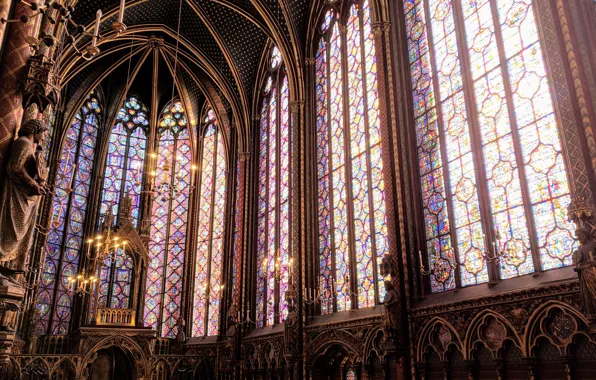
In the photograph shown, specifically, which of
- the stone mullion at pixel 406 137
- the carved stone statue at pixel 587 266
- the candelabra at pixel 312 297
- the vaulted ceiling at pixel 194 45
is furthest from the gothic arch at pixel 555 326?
the vaulted ceiling at pixel 194 45

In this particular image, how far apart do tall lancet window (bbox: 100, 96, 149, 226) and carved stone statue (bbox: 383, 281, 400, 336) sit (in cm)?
1494

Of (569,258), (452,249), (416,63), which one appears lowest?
(569,258)

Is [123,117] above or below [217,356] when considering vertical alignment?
above

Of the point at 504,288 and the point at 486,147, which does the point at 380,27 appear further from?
the point at 504,288

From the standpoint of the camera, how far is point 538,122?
9.83m

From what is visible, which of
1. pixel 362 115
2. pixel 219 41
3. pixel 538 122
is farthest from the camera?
pixel 219 41

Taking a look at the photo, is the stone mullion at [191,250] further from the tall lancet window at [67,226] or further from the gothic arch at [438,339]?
the gothic arch at [438,339]

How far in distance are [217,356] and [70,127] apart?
11.6 m

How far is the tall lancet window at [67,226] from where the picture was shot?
20.8 m

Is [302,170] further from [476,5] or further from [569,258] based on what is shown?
[569,258]

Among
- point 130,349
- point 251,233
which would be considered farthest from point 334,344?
point 130,349

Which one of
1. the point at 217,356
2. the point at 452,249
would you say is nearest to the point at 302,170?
the point at 452,249

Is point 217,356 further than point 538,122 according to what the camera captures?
Yes

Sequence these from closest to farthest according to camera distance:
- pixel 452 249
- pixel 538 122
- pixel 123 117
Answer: pixel 538 122 < pixel 452 249 < pixel 123 117
